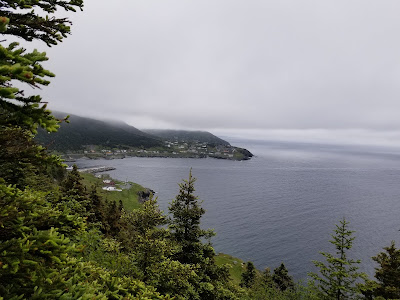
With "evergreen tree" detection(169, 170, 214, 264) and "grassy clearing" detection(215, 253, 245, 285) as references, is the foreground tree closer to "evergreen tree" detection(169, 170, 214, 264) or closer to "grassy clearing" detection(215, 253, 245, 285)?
"evergreen tree" detection(169, 170, 214, 264)

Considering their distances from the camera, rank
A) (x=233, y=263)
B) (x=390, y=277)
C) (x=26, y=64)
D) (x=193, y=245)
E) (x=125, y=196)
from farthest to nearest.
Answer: (x=125, y=196) → (x=233, y=263) → (x=390, y=277) → (x=193, y=245) → (x=26, y=64)

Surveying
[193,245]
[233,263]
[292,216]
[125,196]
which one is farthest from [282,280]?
[125,196]

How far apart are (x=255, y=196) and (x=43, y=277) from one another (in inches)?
5312

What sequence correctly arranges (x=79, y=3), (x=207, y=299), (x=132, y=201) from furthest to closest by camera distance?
(x=132, y=201)
(x=207, y=299)
(x=79, y=3)

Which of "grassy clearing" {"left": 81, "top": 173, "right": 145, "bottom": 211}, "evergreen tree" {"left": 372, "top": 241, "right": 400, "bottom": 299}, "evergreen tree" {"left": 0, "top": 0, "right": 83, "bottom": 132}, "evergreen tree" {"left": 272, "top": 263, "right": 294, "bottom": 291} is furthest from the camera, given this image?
"grassy clearing" {"left": 81, "top": 173, "right": 145, "bottom": 211}

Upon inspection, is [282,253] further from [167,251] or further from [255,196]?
[167,251]

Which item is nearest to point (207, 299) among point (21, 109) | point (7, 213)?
point (7, 213)

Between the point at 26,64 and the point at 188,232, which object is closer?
the point at 26,64

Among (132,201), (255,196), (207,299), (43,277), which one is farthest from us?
(255,196)

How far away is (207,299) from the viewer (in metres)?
18.8

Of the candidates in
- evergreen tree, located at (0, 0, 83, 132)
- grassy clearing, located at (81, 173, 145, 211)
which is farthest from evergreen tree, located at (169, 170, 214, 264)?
grassy clearing, located at (81, 173, 145, 211)

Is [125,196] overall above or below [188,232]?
below

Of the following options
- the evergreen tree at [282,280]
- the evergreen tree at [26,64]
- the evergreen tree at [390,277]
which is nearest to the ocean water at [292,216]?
the evergreen tree at [282,280]

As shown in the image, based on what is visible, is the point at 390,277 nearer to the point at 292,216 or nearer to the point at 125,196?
the point at 292,216
